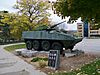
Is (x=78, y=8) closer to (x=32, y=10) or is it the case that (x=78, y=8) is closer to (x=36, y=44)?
(x=36, y=44)

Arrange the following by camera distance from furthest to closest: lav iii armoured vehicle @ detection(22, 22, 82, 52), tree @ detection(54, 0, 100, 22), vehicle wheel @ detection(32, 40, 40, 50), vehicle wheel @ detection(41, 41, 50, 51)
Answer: vehicle wheel @ detection(32, 40, 40, 50), vehicle wheel @ detection(41, 41, 50, 51), lav iii armoured vehicle @ detection(22, 22, 82, 52), tree @ detection(54, 0, 100, 22)

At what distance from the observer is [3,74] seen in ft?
40.5

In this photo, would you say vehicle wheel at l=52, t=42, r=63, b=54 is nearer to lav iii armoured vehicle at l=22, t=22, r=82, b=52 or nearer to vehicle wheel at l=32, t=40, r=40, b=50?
lav iii armoured vehicle at l=22, t=22, r=82, b=52

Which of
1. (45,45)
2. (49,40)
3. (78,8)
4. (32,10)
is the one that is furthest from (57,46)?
(32,10)

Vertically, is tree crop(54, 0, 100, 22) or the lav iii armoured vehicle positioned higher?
tree crop(54, 0, 100, 22)

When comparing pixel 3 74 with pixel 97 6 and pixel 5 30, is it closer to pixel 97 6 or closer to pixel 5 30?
pixel 97 6

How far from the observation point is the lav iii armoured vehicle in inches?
738

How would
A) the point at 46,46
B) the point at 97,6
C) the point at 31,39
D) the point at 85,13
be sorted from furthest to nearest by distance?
the point at 31,39
the point at 46,46
the point at 85,13
the point at 97,6

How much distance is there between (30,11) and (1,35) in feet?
43.6

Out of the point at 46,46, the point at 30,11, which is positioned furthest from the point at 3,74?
the point at 30,11

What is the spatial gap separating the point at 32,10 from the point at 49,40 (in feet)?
66.8

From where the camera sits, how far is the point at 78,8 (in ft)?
49.6

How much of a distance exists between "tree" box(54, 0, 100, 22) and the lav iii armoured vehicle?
2.72 m

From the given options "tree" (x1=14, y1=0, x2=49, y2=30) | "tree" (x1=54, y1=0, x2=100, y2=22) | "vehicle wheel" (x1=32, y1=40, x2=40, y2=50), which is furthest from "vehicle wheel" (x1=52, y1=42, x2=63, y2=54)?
"tree" (x1=14, y1=0, x2=49, y2=30)
